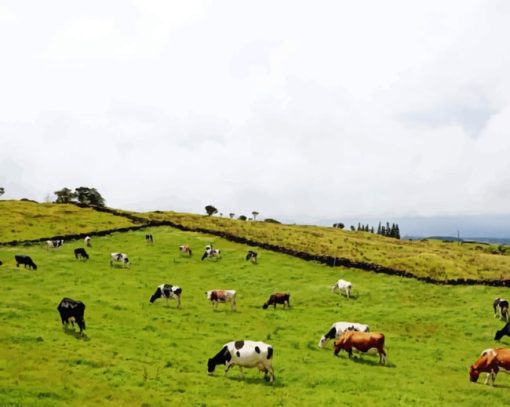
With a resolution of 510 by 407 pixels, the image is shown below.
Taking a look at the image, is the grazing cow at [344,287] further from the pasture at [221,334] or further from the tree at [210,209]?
the tree at [210,209]

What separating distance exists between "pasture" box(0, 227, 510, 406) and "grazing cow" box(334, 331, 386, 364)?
71 cm

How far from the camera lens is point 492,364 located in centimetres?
2664

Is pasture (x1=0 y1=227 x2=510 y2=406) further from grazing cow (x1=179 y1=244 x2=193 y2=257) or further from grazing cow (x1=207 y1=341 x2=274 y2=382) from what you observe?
grazing cow (x1=179 y1=244 x2=193 y2=257)

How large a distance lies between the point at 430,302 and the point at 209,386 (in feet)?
102

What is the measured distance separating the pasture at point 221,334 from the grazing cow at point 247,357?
63 centimetres

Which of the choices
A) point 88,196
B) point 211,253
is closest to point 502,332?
point 211,253

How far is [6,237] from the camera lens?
71188 millimetres

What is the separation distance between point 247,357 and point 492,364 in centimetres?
1311

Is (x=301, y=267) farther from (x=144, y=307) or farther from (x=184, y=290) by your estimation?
(x=144, y=307)

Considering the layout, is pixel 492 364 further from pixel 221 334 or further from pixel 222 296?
pixel 222 296

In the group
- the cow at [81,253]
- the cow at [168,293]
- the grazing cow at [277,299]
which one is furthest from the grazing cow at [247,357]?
the cow at [81,253]

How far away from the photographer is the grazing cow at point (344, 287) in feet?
159

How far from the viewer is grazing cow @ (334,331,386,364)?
2994cm

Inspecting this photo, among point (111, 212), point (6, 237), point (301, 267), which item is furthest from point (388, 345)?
point (111, 212)
